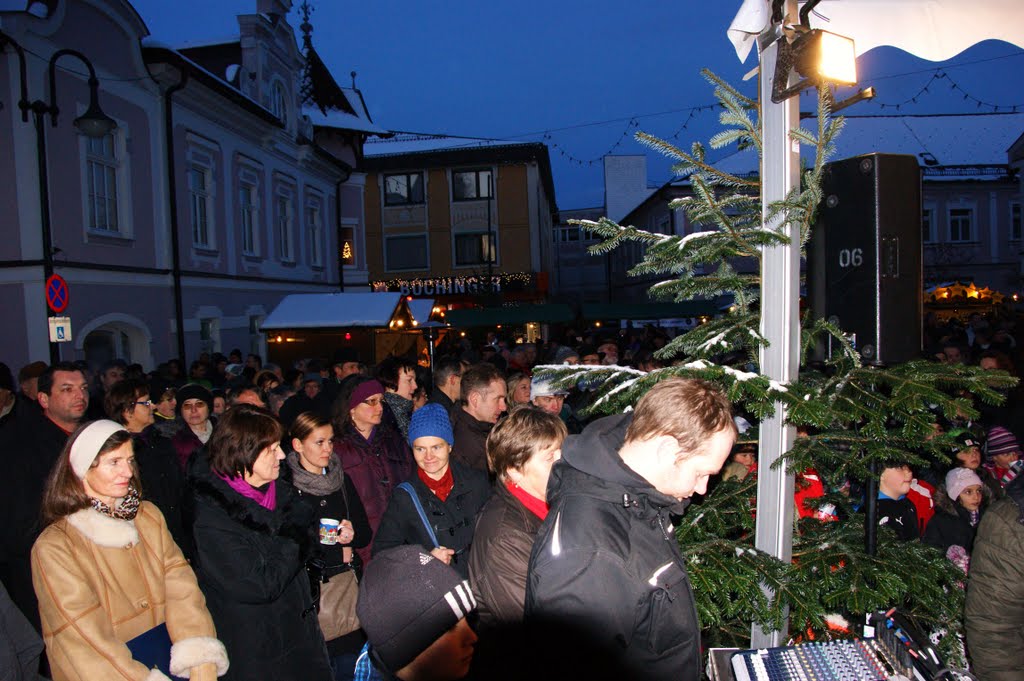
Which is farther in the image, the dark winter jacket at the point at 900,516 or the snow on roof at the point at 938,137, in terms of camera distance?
the snow on roof at the point at 938,137

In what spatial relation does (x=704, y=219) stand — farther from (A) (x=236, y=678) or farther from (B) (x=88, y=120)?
(B) (x=88, y=120)

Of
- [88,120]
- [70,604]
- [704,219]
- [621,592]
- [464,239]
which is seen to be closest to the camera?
[621,592]

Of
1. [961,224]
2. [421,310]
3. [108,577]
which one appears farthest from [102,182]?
[961,224]

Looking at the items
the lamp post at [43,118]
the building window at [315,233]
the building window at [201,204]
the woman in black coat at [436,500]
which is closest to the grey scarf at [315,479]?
the woman in black coat at [436,500]

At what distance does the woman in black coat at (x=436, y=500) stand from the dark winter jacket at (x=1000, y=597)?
7.08ft

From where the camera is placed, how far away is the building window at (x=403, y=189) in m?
35.7

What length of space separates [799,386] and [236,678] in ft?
9.28

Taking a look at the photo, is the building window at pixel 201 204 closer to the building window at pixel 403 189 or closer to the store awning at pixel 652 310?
the store awning at pixel 652 310

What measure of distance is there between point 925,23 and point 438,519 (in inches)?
136

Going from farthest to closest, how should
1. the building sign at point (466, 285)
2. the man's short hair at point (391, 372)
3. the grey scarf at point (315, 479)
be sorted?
the building sign at point (466, 285)
the man's short hair at point (391, 372)
the grey scarf at point (315, 479)

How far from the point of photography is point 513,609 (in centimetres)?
244

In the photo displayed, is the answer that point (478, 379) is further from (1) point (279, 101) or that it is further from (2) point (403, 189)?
(2) point (403, 189)

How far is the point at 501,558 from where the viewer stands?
2.57 m

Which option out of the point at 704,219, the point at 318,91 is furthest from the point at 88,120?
the point at 318,91
